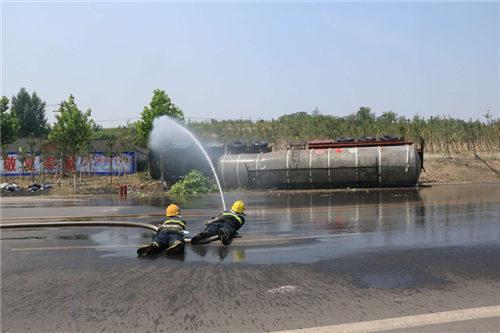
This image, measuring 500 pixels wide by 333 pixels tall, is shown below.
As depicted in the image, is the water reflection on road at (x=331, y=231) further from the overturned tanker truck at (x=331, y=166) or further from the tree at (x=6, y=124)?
the tree at (x=6, y=124)

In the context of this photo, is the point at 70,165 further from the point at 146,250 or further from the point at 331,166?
the point at 146,250

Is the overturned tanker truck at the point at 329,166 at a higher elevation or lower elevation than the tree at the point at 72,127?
lower

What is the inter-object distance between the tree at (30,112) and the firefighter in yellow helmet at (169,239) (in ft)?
274

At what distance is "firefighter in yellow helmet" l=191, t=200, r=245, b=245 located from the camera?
967 cm

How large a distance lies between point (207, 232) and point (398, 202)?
33.9 feet

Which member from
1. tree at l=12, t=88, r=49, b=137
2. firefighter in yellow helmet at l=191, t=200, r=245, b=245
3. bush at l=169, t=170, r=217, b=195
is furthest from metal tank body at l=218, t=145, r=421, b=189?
tree at l=12, t=88, r=49, b=137

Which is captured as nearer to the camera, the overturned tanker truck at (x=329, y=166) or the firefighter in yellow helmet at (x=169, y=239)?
the firefighter in yellow helmet at (x=169, y=239)

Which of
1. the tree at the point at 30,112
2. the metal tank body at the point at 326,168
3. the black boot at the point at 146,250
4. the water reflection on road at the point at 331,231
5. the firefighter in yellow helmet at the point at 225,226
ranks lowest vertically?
the water reflection on road at the point at 331,231

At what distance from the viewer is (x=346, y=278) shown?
22.5ft

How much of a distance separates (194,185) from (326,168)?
8.09 metres

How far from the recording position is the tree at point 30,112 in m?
85.3

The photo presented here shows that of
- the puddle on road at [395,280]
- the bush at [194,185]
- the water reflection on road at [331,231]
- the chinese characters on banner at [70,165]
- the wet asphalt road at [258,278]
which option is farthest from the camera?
the chinese characters on banner at [70,165]

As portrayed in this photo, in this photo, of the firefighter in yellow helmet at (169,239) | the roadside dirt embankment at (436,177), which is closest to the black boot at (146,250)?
the firefighter in yellow helmet at (169,239)

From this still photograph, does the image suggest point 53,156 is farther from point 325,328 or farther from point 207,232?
point 325,328
